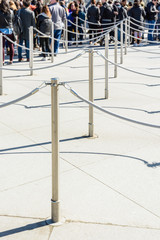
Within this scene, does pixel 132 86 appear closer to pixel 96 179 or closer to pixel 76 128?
pixel 76 128

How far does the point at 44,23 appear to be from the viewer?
42.8 ft

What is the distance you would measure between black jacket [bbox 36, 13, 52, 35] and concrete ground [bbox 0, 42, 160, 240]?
5.50 meters

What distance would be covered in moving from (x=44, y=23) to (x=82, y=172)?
30.8 ft

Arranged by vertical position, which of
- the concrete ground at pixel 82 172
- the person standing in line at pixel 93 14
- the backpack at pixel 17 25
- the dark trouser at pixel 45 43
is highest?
the person standing in line at pixel 93 14

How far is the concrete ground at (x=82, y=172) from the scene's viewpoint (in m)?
3.40

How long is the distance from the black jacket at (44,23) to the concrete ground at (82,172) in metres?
5.50

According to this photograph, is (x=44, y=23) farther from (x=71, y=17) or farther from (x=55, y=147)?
(x=55, y=147)

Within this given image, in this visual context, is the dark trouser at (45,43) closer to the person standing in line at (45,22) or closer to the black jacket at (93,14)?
the person standing in line at (45,22)

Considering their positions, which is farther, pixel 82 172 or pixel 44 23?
pixel 44 23

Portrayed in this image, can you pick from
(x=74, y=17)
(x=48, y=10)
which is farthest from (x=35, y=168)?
(x=74, y=17)

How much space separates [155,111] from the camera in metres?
7.12

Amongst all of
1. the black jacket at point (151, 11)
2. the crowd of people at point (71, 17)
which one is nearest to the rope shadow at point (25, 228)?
the crowd of people at point (71, 17)

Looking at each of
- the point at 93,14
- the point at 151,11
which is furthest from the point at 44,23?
the point at 151,11

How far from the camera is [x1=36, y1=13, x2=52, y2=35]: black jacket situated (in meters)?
13.0
